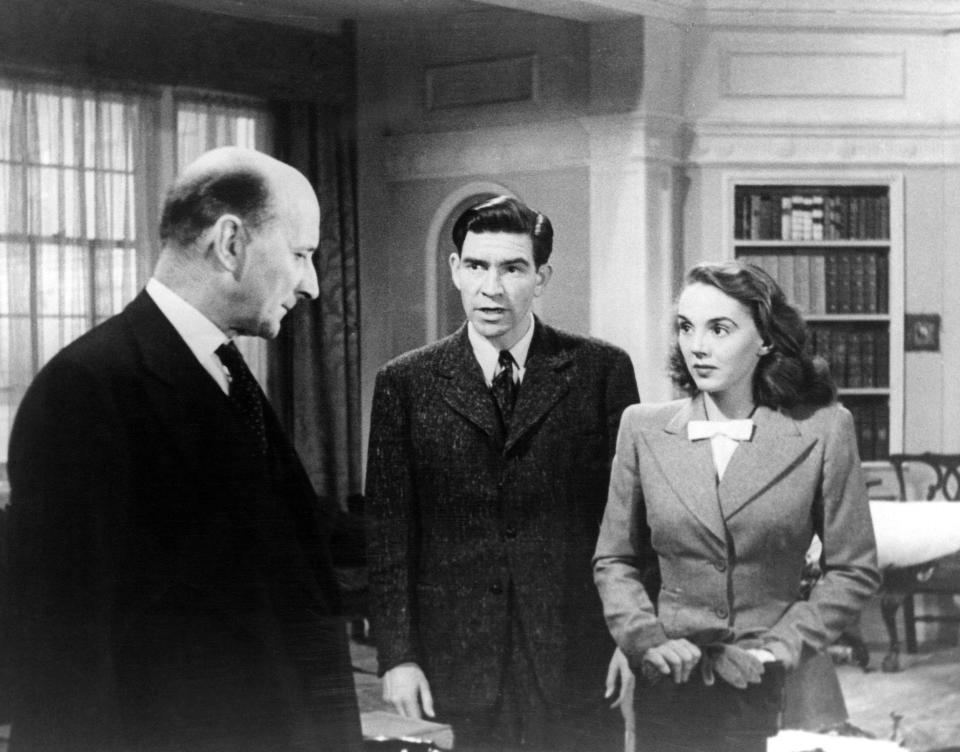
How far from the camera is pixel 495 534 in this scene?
168 cm

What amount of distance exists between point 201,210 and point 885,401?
149cm

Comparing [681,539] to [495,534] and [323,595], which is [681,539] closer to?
[495,534]

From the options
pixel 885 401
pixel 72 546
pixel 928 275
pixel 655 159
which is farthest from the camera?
pixel 928 275

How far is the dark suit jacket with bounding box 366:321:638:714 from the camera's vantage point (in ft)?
5.34

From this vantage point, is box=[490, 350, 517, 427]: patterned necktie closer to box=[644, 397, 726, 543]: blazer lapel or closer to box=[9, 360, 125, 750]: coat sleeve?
box=[644, 397, 726, 543]: blazer lapel

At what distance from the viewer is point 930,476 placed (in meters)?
2.62

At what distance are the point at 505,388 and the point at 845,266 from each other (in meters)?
1.09

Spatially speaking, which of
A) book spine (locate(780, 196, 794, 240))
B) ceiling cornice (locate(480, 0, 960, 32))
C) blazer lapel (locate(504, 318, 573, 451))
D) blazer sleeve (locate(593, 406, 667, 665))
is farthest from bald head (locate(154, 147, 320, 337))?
book spine (locate(780, 196, 794, 240))

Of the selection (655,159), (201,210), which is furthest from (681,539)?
(655,159)

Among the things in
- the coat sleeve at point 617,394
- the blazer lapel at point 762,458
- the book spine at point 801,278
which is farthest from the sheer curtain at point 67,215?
the book spine at point 801,278

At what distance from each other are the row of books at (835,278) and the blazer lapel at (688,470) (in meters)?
0.73

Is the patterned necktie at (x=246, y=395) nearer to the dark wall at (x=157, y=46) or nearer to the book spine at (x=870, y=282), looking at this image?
the dark wall at (x=157, y=46)

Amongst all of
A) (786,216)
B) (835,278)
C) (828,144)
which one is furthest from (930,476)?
(828,144)

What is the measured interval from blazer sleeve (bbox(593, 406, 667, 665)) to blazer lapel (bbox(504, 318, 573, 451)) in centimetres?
11
